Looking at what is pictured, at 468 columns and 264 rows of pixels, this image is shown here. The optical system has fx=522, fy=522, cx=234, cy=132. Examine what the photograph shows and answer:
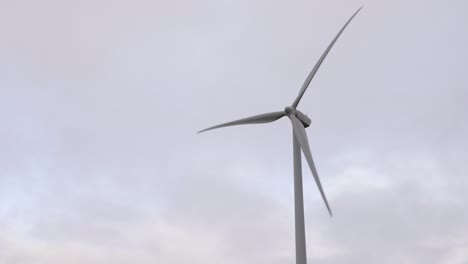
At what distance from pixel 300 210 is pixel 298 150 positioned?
5375 millimetres

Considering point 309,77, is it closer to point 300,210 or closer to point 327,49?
point 327,49

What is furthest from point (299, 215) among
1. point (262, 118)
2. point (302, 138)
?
point (262, 118)

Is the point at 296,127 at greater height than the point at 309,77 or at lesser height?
lesser

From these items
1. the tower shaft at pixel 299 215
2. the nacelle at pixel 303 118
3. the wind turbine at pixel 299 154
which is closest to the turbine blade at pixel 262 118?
the wind turbine at pixel 299 154

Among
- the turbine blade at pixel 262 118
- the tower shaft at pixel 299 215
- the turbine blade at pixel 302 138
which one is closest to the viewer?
the tower shaft at pixel 299 215

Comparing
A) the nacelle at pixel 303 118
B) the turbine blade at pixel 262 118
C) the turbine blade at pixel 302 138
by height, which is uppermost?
the turbine blade at pixel 262 118

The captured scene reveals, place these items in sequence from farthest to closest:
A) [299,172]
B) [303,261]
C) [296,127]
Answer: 1. [296,127]
2. [299,172]
3. [303,261]

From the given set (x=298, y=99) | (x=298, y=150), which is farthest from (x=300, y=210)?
(x=298, y=99)

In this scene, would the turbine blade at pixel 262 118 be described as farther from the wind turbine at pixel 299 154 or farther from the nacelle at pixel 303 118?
the nacelle at pixel 303 118

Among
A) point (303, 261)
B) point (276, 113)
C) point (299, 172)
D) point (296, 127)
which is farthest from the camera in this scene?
point (276, 113)

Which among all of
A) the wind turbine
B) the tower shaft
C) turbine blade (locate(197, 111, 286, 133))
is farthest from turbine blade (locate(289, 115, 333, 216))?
turbine blade (locate(197, 111, 286, 133))

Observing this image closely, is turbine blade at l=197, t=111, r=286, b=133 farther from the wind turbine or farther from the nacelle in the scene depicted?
the nacelle

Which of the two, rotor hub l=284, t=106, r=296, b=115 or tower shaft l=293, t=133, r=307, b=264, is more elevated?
rotor hub l=284, t=106, r=296, b=115

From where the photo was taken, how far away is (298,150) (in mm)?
36812
